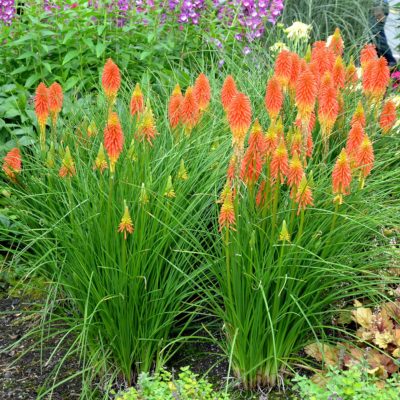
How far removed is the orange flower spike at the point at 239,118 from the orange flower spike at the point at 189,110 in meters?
0.63

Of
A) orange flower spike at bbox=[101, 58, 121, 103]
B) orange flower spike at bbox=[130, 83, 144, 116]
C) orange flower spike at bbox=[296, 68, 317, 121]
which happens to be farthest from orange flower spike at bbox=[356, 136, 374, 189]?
orange flower spike at bbox=[101, 58, 121, 103]

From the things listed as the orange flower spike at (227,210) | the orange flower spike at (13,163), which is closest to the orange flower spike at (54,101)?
the orange flower spike at (13,163)

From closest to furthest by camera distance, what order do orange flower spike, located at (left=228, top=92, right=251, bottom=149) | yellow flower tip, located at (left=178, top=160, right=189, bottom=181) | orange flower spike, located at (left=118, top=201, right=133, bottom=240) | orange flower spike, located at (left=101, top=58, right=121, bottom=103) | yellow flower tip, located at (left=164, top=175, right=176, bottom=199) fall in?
orange flower spike, located at (left=228, top=92, right=251, bottom=149)
orange flower spike, located at (left=118, top=201, right=133, bottom=240)
yellow flower tip, located at (left=164, top=175, right=176, bottom=199)
yellow flower tip, located at (left=178, top=160, right=189, bottom=181)
orange flower spike, located at (left=101, top=58, right=121, bottom=103)

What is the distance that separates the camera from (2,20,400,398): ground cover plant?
122 inches

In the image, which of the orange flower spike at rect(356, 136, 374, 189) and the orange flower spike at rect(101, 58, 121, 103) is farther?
the orange flower spike at rect(101, 58, 121, 103)

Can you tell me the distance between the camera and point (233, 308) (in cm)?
321

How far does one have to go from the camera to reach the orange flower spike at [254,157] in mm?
3012

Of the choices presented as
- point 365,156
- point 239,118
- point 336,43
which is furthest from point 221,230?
point 336,43

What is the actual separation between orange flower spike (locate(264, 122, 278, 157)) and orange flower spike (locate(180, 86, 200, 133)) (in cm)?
64

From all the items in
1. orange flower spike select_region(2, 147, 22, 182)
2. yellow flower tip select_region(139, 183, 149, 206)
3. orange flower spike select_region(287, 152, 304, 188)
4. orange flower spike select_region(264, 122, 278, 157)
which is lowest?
orange flower spike select_region(2, 147, 22, 182)

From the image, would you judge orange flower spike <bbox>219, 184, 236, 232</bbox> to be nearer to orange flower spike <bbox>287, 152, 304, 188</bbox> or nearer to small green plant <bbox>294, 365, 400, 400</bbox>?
orange flower spike <bbox>287, 152, 304, 188</bbox>

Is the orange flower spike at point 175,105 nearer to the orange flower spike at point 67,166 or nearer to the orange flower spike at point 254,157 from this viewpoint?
the orange flower spike at point 67,166

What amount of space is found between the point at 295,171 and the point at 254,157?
0.55ft

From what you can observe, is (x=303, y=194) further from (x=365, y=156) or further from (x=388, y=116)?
(x=388, y=116)
